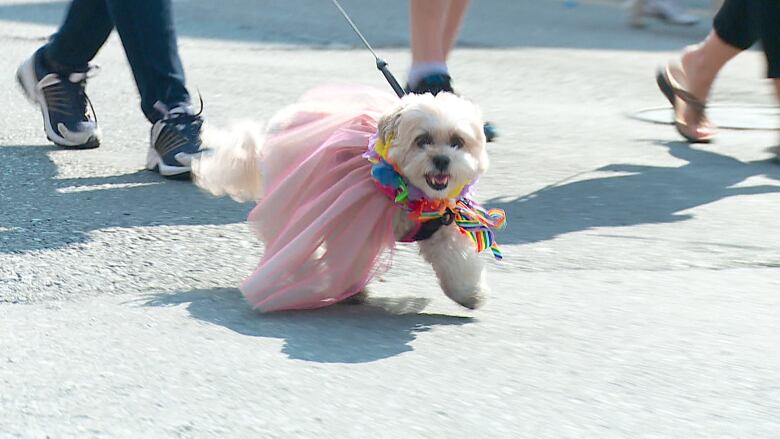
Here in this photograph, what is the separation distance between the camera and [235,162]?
3.96m

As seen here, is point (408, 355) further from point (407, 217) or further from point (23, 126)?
point (23, 126)

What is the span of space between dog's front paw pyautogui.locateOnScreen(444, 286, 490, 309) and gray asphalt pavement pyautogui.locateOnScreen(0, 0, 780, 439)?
6 centimetres

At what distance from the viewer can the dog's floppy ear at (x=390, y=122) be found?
3.38 m

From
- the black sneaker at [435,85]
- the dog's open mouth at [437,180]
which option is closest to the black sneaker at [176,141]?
the black sneaker at [435,85]

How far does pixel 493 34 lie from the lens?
10125mm

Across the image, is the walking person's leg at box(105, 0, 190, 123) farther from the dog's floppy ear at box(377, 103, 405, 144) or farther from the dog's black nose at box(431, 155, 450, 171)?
the dog's black nose at box(431, 155, 450, 171)

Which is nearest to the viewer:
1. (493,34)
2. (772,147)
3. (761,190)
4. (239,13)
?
(761,190)

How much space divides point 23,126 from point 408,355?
3.43 metres

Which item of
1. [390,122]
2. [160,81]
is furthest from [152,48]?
[390,122]

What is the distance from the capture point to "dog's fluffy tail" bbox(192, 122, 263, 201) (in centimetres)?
393

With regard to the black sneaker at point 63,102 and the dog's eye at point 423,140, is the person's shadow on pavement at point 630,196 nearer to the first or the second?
the dog's eye at point 423,140

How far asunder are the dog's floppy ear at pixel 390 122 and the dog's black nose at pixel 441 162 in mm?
129

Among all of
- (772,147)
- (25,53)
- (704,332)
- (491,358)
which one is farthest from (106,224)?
(25,53)

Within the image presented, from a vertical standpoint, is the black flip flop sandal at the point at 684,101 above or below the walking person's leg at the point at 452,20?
below
